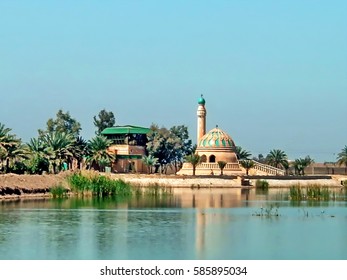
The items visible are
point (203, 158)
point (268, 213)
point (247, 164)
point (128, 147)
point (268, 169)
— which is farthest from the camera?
point (128, 147)

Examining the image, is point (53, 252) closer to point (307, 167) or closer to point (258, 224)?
point (258, 224)

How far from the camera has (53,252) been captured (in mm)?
22984

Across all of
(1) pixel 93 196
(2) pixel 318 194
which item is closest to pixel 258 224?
(2) pixel 318 194

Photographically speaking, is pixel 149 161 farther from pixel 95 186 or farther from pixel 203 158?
pixel 95 186

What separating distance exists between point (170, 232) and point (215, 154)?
202 feet

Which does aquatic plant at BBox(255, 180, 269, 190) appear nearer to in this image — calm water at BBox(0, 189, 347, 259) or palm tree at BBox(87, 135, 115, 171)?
palm tree at BBox(87, 135, 115, 171)

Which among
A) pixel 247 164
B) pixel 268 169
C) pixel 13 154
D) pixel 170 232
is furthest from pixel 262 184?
pixel 170 232

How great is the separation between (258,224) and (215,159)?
191 feet

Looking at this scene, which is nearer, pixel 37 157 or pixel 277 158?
pixel 37 157

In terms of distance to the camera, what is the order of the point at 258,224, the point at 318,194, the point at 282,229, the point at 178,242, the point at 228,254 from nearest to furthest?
the point at 228,254 → the point at 178,242 → the point at 282,229 → the point at 258,224 → the point at 318,194

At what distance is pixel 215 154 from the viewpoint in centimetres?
8994

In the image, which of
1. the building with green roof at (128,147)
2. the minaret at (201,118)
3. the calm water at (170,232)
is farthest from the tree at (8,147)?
the minaret at (201,118)

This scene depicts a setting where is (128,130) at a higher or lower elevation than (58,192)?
higher

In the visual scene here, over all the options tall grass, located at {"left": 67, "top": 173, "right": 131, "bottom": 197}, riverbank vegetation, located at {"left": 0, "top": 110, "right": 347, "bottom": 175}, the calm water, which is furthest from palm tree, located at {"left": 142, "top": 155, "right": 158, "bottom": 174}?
the calm water
